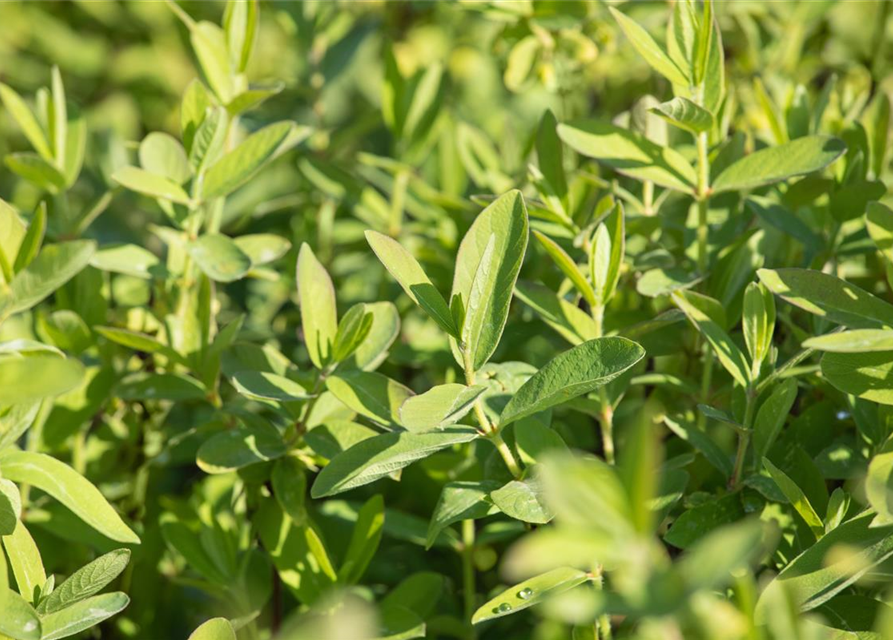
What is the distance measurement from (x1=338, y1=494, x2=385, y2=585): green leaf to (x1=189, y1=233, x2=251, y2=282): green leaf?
0.76ft

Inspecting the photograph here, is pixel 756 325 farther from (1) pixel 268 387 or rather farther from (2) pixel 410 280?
(1) pixel 268 387

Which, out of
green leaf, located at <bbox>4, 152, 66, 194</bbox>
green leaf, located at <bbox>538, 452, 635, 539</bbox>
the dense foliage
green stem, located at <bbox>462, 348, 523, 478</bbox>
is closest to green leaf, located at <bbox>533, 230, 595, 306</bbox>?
the dense foliage

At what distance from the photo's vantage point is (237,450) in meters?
0.81

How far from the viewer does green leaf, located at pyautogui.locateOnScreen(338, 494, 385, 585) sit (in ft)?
2.78

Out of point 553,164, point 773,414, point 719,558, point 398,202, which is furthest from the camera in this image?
point 398,202

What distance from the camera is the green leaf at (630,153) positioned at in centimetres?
88

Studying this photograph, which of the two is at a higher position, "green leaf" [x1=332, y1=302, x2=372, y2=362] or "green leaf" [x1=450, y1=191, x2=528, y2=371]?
"green leaf" [x1=450, y1=191, x2=528, y2=371]

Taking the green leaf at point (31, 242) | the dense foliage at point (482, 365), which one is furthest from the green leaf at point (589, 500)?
the green leaf at point (31, 242)

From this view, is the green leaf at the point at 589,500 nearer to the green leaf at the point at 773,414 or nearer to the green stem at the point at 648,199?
the green leaf at the point at 773,414

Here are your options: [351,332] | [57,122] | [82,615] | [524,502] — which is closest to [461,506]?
[524,502]

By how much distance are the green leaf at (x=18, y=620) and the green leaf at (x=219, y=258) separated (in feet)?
1.14

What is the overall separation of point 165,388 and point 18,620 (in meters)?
0.34

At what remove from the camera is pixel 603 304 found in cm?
83

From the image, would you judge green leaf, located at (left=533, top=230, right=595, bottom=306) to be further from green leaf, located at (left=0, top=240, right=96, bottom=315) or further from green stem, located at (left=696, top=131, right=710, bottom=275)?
green leaf, located at (left=0, top=240, right=96, bottom=315)
